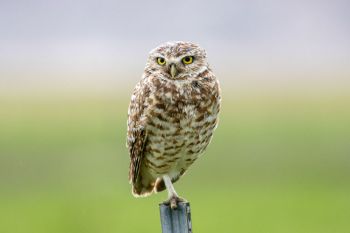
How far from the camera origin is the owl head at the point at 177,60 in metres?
7.60

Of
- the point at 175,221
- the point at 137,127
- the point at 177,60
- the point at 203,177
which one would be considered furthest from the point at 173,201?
the point at 203,177

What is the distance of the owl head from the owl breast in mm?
69

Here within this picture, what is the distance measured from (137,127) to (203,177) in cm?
1048

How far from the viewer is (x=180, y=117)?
25.3ft

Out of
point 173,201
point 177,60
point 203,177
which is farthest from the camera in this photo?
point 203,177

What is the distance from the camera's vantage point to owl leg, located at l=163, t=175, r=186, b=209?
6.99 metres

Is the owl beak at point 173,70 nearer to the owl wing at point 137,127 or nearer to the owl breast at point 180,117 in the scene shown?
the owl breast at point 180,117

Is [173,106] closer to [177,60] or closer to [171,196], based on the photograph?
[177,60]

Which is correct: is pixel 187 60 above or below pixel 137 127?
above

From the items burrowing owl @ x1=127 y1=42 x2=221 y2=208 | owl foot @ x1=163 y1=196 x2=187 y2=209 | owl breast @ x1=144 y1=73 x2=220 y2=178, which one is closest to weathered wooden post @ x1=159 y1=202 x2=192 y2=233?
owl foot @ x1=163 y1=196 x2=187 y2=209

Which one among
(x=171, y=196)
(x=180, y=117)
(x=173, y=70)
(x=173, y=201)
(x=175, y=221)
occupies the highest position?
(x=173, y=70)
